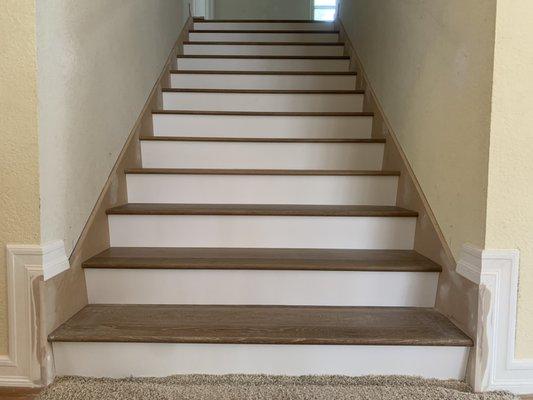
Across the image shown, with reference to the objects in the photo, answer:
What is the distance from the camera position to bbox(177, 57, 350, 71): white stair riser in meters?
2.83

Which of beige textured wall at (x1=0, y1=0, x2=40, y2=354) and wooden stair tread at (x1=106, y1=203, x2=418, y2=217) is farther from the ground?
beige textured wall at (x1=0, y1=0, x2=40, y2=354)

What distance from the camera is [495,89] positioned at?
1.11 meters

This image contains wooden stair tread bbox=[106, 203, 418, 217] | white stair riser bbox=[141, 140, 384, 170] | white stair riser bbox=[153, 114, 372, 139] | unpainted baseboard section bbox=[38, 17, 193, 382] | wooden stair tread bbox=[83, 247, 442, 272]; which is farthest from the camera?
white stair riser bbox=[153, 114, 372, 139]

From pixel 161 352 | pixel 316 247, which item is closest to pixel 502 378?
pixel 316 247

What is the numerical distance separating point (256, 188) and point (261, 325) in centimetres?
70

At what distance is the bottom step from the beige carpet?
0.09 feet

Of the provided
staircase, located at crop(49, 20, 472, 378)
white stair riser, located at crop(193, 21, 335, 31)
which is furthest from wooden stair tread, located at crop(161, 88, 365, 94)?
white stair riser, located at crop(193, 21, 335, 31)

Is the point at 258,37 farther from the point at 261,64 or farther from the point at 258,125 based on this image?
the point at 258,125

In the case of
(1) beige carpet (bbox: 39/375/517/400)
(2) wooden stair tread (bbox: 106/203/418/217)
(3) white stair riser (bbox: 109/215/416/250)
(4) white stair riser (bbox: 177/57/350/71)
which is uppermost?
(4) white stair riser (bbox: 177/57/350/71)

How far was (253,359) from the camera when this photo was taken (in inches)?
46.6

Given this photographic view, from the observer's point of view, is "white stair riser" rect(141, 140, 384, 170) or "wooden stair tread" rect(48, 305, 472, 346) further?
"white stair riser" rect(141, 140, 384, 170)

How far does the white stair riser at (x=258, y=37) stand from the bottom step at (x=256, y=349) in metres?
2.66

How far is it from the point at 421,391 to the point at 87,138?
1.36 metres

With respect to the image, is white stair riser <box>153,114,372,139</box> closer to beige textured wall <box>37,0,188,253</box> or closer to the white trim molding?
beige textured wall <box>37,0,188,253</box>
